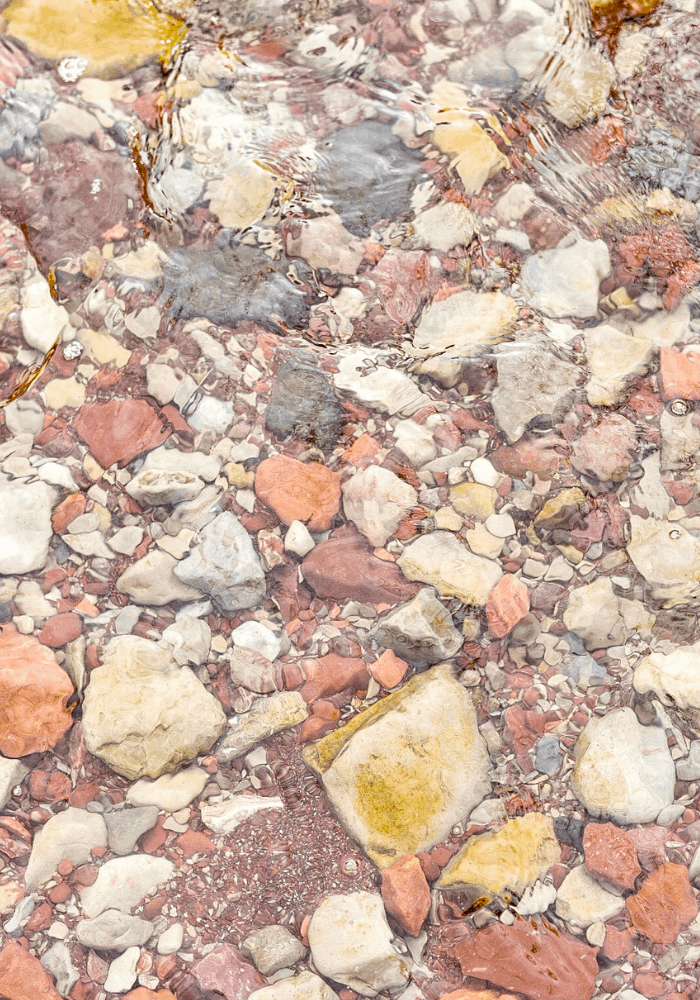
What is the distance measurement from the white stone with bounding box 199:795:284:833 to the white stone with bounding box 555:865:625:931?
0.80m

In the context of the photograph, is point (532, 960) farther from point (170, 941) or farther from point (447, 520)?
point (447, 520)

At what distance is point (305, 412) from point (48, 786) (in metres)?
1.25

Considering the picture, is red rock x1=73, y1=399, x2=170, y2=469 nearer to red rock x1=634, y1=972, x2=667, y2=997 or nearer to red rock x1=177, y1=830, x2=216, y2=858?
red rock x1=177, y1=830, x2=216, y2=858

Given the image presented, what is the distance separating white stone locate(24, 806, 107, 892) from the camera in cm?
173

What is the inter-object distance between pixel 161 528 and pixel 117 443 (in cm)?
28

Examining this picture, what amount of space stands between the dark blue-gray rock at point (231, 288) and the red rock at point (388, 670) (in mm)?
1008

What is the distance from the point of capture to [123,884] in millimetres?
1719

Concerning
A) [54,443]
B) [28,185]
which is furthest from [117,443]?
[28,185]

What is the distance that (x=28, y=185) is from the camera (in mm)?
1989

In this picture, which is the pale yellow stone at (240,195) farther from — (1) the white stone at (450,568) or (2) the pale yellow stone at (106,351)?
(1) the white stone at (450,568)

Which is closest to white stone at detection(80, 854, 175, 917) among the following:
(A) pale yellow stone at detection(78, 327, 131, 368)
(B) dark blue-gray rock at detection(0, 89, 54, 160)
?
(A) pale yellow stone at detection(78, 327, 131, 368)

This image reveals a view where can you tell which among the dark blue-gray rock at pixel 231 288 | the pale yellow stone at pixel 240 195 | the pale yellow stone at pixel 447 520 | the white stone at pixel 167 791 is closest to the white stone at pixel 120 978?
the white stone at pixel 167 791

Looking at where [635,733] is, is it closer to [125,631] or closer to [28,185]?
[125,631]

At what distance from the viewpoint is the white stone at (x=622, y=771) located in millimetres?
1796
